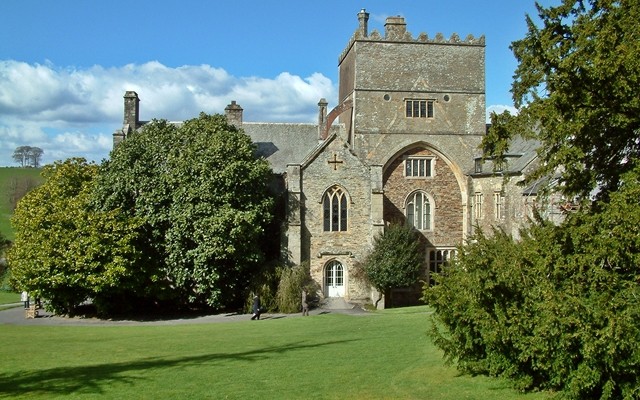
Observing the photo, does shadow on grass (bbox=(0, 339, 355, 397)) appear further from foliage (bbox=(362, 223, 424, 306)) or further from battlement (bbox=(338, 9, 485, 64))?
battlement (bbox=(338, 9, 485, 64))

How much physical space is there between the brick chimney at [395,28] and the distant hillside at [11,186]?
5628 cm

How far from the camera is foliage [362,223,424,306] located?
36.1 metres

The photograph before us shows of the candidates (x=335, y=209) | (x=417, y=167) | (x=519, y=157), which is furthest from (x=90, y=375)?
(x=417, y=167)

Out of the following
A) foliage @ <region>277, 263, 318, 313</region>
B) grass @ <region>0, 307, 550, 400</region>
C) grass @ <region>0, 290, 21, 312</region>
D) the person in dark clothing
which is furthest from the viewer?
grass @ <region>0, 290, 21, 312</region>

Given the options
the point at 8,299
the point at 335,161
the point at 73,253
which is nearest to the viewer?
the point at 73,253

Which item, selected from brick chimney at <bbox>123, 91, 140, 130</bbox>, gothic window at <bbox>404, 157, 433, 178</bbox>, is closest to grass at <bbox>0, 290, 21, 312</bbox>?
brick chimney at <bbox>123, 91, 140, 130</bbox>

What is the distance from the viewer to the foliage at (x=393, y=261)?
1422 inches

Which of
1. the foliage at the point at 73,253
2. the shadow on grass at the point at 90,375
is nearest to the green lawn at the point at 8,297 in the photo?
the foliage at the point at 73,253

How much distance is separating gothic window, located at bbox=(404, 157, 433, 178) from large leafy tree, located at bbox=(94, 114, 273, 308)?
9353 millimetres

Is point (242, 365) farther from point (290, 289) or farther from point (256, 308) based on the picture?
point (290, 289)

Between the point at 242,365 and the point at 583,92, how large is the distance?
11.3 meters

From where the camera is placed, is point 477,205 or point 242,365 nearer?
point 242,365

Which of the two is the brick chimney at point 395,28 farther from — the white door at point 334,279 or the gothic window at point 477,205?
the white door at point 334,279

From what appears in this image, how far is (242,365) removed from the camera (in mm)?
18625
